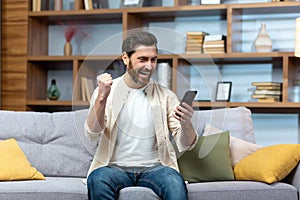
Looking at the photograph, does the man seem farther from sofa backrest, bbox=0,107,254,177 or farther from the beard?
sofa backrest, bbox=0,107,254,177

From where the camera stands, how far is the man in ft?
8.78

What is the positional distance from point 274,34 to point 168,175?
2.27 m

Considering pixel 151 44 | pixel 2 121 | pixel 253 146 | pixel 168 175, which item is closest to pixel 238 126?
pixel 253 146

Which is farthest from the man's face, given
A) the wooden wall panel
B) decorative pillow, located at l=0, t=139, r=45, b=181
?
the wooden wall panel

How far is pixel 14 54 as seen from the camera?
490cm

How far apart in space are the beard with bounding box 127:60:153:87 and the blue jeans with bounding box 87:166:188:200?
0.45 metres

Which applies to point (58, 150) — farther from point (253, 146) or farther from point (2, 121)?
point (253, 146)

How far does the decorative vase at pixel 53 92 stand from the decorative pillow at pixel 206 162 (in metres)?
1.97

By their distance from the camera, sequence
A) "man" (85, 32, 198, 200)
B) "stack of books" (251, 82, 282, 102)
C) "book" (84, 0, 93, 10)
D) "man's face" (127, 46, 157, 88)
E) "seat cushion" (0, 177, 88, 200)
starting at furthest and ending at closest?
"book" (84, 0, 93, 10) < "stack of books" (251, 82, 282, 102) < "seat cushion" (0, 177, 88, 200) < "man" (85, 32, 198, 200) < "man's face" (127, 46, 157, 88)

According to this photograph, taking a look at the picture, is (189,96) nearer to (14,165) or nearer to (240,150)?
(240,150)

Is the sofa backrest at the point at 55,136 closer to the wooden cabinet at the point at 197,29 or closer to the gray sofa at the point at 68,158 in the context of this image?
the gray sofa at the point at 68,158

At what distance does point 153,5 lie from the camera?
4898mm

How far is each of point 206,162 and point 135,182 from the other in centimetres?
48

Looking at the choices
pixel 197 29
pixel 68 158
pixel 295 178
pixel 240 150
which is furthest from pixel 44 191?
pixel 197 29
